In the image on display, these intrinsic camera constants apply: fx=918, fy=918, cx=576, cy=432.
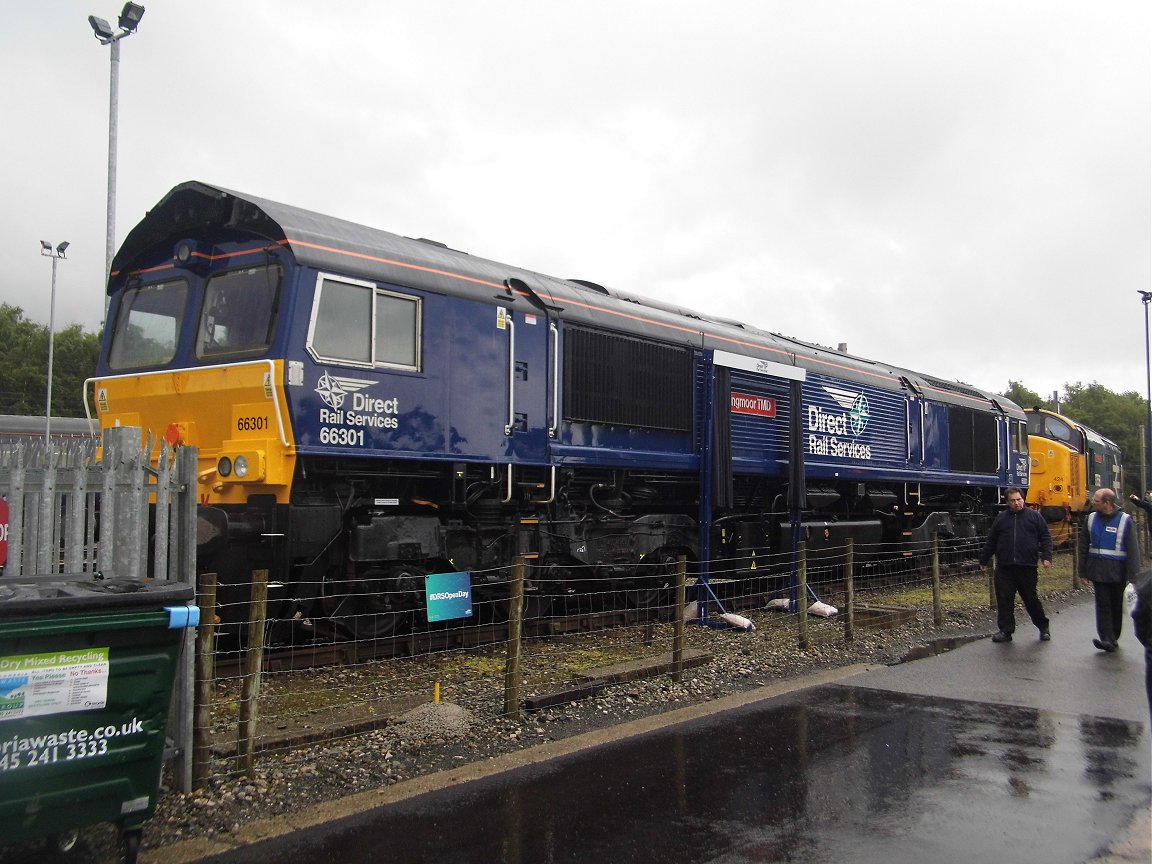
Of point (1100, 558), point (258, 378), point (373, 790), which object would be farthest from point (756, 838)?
point (1100, 558)

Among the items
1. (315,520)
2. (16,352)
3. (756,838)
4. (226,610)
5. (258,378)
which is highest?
(16,352)

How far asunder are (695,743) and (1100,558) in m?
5.93

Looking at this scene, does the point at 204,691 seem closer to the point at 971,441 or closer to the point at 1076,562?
the point at 1076,562

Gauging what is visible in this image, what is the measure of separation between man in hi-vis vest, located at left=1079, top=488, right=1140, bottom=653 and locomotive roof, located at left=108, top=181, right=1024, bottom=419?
4.72 m

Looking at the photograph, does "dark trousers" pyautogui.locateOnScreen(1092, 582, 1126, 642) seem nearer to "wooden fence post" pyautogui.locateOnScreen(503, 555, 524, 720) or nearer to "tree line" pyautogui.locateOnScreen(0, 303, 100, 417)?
"wooden fence post" pyautogui.locateOnScreen(503, 555, 524, 720)

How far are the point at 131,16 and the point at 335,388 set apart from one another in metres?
13.1

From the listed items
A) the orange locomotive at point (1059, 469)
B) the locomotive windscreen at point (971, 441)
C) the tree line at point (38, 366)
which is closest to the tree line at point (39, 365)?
the tree line at point (38, 366)

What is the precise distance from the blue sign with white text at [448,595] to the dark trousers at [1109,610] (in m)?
6.52

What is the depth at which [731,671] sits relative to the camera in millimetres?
8031

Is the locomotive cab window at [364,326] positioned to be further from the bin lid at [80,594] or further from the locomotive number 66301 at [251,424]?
the bin lid at [80,594]

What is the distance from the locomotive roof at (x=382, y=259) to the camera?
24.9ft

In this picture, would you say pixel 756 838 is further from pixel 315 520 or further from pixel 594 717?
pixel 315 520

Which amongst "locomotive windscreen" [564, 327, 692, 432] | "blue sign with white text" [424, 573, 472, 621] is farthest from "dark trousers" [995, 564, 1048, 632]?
"blue sign with white text" [424, 573, 472, 621]

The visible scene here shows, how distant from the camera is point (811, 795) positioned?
5023 mm
